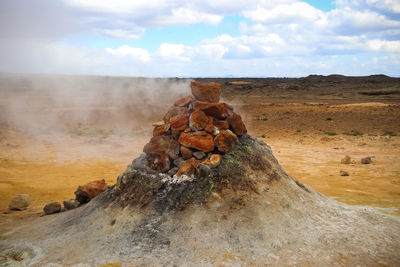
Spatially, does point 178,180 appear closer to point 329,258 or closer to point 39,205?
point 329,258

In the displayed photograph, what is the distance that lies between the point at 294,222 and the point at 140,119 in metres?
14.0

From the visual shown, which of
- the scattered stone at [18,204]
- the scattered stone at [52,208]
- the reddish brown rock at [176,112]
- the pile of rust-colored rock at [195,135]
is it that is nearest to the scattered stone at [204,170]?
the pile of rust-colored rock at [195,135]

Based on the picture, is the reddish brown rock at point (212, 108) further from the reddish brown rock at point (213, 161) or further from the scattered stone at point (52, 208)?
the scattered stone at point (52, 208)

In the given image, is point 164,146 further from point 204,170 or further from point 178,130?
point 204,170

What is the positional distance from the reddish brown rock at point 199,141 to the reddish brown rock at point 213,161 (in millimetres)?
124

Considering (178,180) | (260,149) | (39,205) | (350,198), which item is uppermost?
(260,149)

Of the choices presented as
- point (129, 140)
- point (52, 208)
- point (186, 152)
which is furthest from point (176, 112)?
point (129, 140)

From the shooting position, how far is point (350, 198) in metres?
5.72

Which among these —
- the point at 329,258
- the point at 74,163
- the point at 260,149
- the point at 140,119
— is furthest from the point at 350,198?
the point at 140,119

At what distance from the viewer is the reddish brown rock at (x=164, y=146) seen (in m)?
4.24

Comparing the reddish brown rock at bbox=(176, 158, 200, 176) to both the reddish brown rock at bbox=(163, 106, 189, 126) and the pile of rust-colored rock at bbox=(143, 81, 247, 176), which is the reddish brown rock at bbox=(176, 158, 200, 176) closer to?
the pile of rust-colored rock at bbox=(143, 81, 247, 176)

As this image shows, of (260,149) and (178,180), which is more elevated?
(260,149)

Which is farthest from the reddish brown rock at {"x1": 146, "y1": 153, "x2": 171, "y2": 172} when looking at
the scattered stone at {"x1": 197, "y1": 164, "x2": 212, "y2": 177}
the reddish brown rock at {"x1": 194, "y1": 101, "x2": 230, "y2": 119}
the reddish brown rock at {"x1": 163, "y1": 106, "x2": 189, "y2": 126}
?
the reddish brown rock at {"x1": 194, "y1": 101, "x2": 230, "y2": 119}

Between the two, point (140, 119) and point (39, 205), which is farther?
point (140, 119)
